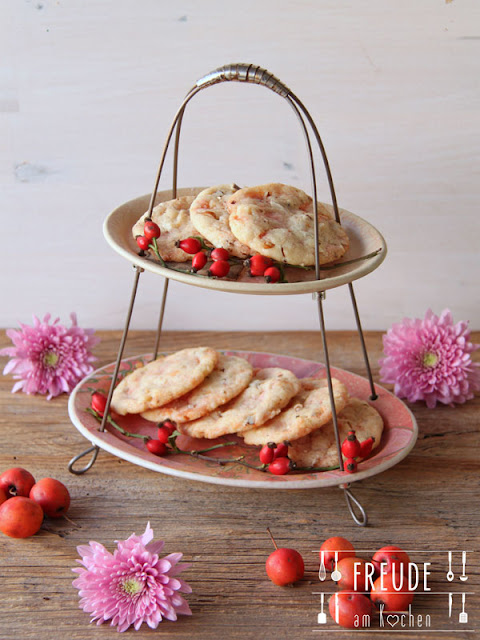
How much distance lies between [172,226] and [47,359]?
583 millimetres

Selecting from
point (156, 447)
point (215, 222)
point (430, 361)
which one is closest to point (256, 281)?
point (215, 222)

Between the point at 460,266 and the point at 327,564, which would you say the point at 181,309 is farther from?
the point at 327,564

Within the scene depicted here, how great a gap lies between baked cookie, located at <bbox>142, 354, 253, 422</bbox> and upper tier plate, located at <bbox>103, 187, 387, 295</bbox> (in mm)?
267

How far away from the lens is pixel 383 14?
1.71 m

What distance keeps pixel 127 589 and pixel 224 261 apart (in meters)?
0.54

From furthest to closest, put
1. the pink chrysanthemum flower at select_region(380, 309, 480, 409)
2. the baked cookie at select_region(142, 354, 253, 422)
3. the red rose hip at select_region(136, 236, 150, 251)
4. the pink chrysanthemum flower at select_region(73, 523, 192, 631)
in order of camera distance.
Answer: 1. the pink chrysanthemum flower at select_region(380, 309, 480, 409)
2. the baked cookie at select_region(142, 354, 253, 422)
3. the red rose hip at select_region(136, 236, 150, 251)
4. the pink chrysanthemum flower at select_region(73, 523, 192, 631)

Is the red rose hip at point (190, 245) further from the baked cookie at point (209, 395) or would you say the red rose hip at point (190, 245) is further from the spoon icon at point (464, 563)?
the spoon icon at point (464, 563)

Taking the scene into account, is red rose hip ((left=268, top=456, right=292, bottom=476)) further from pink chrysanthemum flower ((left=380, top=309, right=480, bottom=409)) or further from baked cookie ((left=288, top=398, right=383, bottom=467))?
pink chrysanthemum flower ((left=380, top=309, right=480, bottom=409))

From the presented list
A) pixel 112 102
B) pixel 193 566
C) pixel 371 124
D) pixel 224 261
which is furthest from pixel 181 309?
pixel 193 566

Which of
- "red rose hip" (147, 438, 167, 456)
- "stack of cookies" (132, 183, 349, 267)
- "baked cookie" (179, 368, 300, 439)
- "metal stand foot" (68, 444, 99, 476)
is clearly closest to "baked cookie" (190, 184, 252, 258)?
"stack of cookies" (132, 183, 349, 267)

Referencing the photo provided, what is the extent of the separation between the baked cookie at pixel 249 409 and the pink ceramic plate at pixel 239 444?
6 centimetres

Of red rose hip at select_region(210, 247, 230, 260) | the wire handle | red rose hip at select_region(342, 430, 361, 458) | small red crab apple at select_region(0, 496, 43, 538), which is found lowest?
small red crab apple at select_region(0, 496, 43, 538)

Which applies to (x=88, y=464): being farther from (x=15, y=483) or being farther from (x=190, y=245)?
(x=190, y=245)

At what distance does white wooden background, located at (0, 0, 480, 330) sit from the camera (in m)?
1.73
